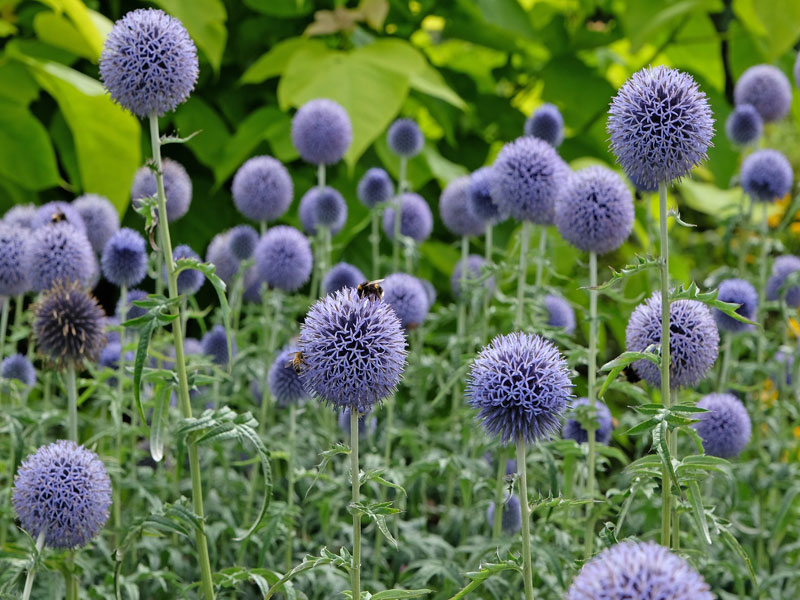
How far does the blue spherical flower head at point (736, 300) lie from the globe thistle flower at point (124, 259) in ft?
5.32

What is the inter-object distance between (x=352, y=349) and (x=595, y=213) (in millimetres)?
957

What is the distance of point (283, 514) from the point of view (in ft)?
6.94

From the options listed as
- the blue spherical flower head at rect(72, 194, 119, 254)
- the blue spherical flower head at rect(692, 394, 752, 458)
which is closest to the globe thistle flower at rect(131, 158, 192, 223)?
the blue spherical flower head at rect(72, 194, 119, 254)

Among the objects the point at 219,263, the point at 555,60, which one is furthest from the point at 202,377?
the point at 555,60

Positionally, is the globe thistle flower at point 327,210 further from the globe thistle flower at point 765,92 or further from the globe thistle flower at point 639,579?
the globe thistle flower at point 639,579

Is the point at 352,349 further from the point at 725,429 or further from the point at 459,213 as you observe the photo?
the point at 459,213

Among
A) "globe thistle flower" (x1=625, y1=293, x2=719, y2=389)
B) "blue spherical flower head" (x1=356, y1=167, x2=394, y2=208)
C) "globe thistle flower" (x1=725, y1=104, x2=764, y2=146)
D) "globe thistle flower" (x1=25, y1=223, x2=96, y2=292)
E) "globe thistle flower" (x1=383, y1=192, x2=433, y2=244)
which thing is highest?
"globe thistle flower" (x1=725, y1=104, x2=764, y2=146)

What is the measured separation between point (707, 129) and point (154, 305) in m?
1.04

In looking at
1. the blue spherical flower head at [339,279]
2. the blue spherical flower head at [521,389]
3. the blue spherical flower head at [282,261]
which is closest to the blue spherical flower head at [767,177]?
the blue spherical flower head at [339,279]

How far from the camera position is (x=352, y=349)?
1.48 metres

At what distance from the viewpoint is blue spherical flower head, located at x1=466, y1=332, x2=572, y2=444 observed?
1.47 meters

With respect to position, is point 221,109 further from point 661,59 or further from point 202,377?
point 202,377

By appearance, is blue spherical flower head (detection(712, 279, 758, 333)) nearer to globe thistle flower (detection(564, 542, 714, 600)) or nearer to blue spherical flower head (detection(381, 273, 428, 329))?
blue spherical flower head (detection(381, 273, 428, 329))

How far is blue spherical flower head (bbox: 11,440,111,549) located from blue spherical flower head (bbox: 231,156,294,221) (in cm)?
126
